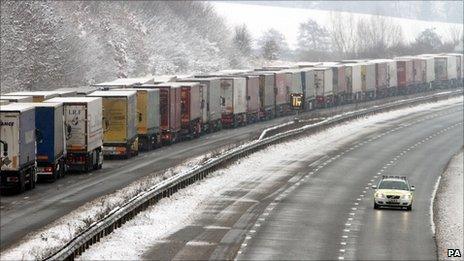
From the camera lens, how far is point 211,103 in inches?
3423

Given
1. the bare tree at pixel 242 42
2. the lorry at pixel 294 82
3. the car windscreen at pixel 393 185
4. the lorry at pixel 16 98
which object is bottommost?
the car windscreen at pixel 393 185

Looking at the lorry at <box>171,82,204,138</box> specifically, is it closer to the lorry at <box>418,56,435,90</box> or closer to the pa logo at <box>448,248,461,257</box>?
the pa logo at <box>448,248,461,257</box>

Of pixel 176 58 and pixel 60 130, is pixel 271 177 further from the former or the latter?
pixel 176 58

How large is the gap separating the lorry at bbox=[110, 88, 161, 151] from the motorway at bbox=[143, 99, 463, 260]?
874 centimetres

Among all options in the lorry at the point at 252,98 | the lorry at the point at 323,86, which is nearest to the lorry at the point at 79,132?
the lorry at the point at 252,98

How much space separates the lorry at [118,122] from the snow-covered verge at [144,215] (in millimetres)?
3859

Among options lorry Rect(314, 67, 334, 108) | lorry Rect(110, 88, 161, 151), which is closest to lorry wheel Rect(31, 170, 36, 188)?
lorry Rect(110, 88, 161, 151)

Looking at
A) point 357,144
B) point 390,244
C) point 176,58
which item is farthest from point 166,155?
point 176,58

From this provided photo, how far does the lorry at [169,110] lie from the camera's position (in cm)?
7400

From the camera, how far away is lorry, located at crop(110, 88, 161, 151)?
69750 millimetres

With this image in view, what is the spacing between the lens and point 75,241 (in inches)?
1352

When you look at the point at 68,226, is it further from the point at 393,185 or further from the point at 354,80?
the point at 354,80

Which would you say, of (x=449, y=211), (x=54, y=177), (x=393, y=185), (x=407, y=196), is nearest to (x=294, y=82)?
(x=54, y=177)

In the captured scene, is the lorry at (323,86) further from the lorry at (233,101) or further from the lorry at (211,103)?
the lorry at (211,103)
